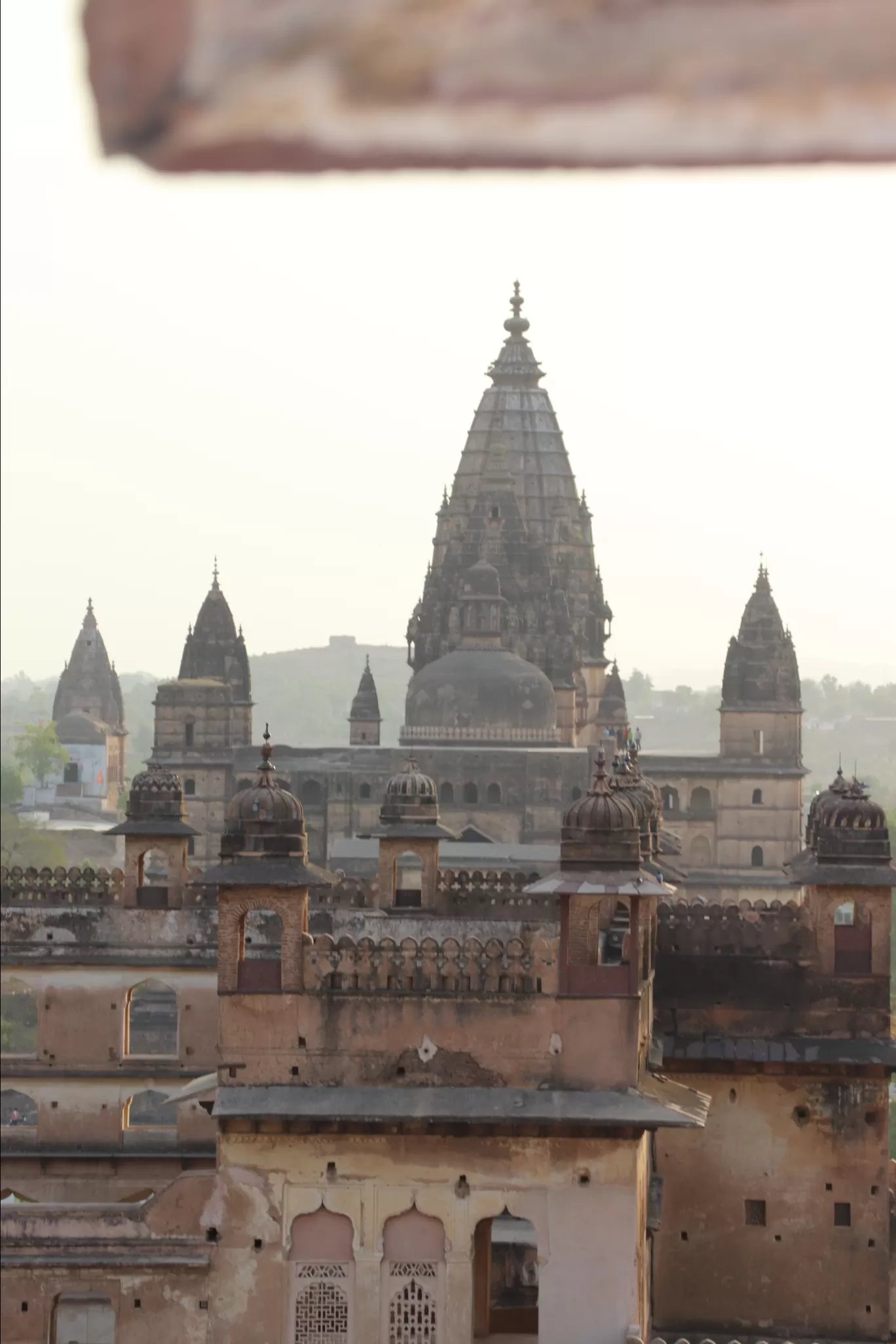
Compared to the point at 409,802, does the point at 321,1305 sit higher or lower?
lower

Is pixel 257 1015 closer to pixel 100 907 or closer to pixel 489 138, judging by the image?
pixel 100 907

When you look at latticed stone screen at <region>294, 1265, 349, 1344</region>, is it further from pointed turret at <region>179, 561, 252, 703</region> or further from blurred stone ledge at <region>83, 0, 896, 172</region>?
pointed turret at <region>179, 561, 252, 703</region>

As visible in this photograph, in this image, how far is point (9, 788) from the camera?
3964 inches

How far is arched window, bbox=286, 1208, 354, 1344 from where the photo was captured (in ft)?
56.3

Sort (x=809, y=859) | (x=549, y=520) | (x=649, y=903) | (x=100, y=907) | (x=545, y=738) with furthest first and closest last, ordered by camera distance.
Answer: (x=549, y=520), (x=545, y=738), (x=100, y=907), (x=809, y=859), (x=649, y=903)

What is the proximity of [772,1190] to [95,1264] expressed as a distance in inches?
250

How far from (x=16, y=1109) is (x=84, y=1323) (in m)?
24.9

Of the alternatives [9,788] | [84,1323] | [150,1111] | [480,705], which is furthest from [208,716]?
[84,1323]

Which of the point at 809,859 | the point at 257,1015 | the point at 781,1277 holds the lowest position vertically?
the point at 781,1277

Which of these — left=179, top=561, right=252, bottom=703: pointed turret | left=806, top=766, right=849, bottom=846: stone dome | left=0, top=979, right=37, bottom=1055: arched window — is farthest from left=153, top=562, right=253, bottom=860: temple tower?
left=806, top=766, right=849, bottom=846: stone dome

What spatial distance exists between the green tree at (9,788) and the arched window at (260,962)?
264 feet

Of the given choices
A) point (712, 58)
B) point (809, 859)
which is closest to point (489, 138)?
point (712, 58)

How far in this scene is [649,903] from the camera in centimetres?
2012

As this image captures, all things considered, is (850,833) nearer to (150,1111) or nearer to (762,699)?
(150,1111)
